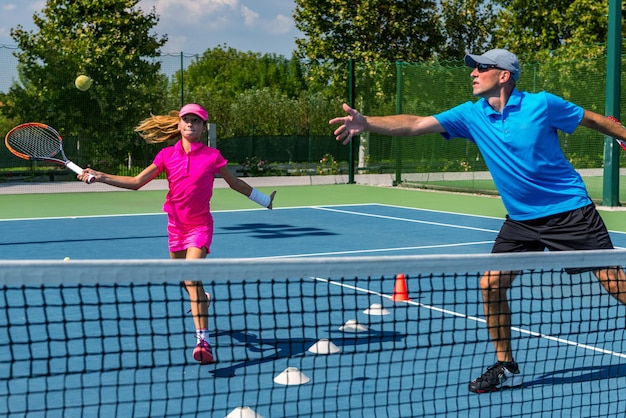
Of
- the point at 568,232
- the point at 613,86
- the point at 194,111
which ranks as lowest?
the point at 568,232

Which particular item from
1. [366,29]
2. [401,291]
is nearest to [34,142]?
[401,291]

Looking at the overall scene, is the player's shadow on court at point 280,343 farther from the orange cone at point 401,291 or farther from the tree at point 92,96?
the tree at point 92,96

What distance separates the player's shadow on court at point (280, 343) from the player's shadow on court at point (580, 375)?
0.95 m

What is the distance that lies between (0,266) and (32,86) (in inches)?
708

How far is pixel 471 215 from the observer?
49.2 feet

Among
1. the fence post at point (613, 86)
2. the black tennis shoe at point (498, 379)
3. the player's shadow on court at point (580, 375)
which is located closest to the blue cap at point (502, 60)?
the black tennis shoe at point (498, 379)

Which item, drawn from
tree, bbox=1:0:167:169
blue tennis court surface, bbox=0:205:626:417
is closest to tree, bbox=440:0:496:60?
tree, bbox=1:0:167:169

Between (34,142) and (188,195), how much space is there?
12.0 ft

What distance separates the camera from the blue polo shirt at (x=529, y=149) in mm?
4887

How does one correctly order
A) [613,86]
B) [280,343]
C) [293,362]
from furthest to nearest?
[613,86], [280,343], [293,362]

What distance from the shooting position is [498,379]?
4895mm

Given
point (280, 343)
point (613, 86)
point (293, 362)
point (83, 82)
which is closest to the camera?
point (293, 362)

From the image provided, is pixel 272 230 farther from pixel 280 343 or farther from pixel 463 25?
pixel 463 25

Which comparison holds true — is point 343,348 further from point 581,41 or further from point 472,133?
point 581,41
